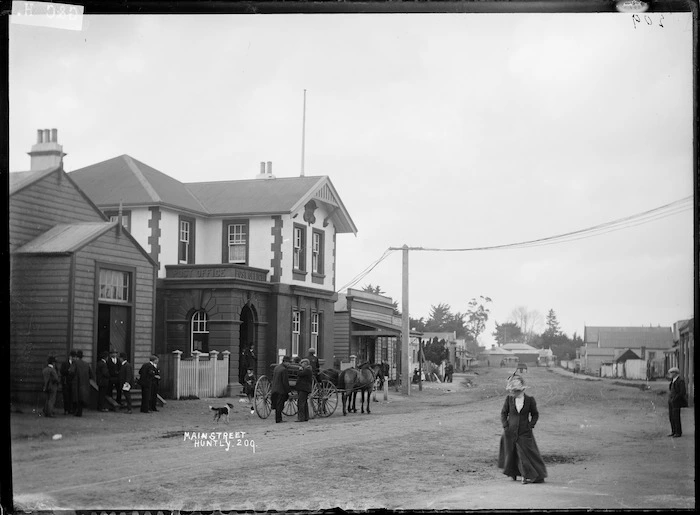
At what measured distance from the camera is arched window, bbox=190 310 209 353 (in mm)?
9508

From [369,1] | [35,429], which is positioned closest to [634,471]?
[369,1]

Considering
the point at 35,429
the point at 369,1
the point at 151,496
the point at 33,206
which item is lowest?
the point at 151,496

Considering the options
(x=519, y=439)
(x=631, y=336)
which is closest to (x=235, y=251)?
(x=519, y=439)

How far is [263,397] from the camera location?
9562 millimetres

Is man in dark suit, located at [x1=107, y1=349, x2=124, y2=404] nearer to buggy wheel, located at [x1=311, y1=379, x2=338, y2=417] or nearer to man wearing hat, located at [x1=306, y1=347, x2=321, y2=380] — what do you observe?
man wearing hat, located at [x1=306, y1=347, x2=321, y2=380]

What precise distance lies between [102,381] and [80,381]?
0.83 ft

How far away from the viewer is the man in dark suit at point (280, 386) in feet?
31.7

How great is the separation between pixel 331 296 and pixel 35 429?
11.0 feet

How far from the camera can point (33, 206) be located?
9.11 m

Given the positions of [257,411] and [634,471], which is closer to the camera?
[634,471]

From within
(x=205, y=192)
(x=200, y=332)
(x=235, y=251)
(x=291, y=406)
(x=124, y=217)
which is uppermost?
(x=205, y=192)

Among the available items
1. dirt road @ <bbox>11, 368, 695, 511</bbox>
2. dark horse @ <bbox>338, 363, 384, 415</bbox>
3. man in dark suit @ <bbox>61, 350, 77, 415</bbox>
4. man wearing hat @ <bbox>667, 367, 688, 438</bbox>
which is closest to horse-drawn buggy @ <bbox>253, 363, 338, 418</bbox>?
dark horse @ <bbox>338, 363, 384, 415</bbox>

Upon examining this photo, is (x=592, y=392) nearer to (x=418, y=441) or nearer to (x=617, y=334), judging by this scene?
(x=617, y=334)

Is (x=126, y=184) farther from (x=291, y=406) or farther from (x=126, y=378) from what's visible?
(x=291, y=406)
